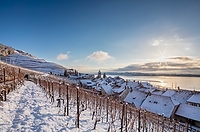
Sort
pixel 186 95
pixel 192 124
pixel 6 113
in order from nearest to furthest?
pixel 6 113 < pixel 192 124 < pixel 186 95

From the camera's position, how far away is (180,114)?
70.9 feet

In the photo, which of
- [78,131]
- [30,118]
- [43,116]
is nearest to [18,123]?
[30,118]

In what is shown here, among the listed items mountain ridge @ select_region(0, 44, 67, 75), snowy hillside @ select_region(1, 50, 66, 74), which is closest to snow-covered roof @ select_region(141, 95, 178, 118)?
mountain ridge @ select_region(0, 44, 67, 75)

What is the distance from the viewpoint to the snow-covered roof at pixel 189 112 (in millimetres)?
19609

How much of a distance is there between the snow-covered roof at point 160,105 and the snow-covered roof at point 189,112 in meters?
1.05

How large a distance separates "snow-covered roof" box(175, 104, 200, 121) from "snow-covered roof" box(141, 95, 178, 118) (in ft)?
3.44

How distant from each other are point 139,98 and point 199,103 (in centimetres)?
1004

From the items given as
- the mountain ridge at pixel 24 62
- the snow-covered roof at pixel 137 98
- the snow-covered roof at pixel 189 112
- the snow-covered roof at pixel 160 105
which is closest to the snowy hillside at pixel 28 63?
the mountain ridge at pixel 24 62

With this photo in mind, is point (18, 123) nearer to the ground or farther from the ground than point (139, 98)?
farther from the ground

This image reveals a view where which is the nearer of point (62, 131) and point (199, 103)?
point (62, 131)

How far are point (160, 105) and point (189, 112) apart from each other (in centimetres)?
415

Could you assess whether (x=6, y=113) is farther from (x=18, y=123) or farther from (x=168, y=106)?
(x=168, y=106)

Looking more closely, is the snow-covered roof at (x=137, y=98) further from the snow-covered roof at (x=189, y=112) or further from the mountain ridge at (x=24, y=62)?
the mountain ridge at (x=24, y=62)

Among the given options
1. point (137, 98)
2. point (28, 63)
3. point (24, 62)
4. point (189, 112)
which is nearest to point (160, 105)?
point (189, 112)
